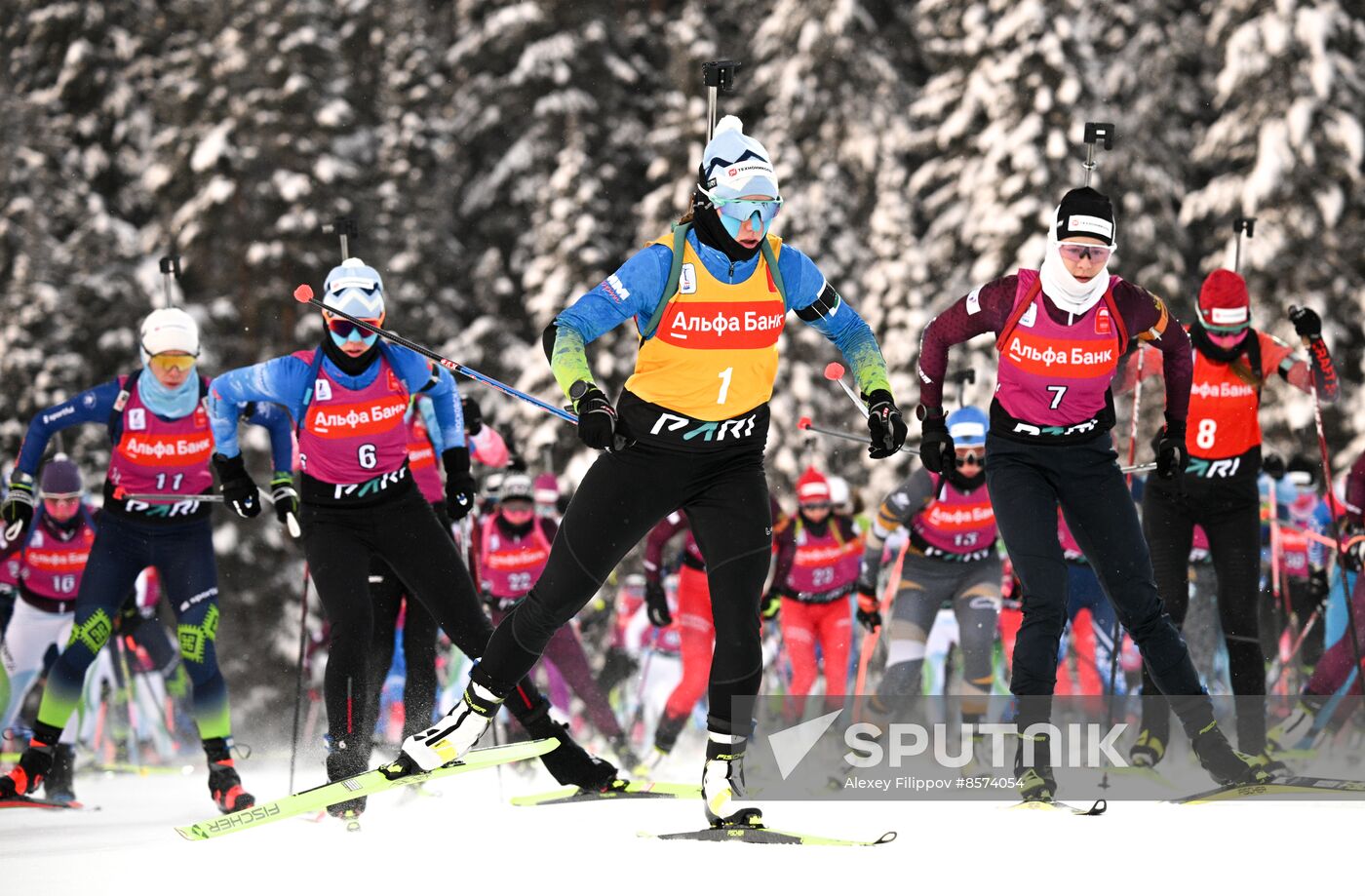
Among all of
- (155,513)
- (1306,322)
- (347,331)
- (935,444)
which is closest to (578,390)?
(935,444)

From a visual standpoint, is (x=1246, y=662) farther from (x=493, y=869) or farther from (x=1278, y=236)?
(x=1278, y=236)

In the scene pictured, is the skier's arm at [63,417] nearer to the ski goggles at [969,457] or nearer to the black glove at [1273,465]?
the ski goggles at [969,457]

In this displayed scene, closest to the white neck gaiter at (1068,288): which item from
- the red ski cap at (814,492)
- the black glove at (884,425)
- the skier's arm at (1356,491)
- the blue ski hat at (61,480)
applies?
the black glove at (884,425)

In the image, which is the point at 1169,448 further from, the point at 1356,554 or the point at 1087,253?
the point at 1356,554

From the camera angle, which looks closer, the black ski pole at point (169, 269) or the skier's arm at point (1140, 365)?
the skier's arm at point (1140, 365)

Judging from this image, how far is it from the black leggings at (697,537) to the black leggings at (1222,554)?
2.55 m

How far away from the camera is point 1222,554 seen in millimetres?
7148

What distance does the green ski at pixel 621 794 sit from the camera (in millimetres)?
6543

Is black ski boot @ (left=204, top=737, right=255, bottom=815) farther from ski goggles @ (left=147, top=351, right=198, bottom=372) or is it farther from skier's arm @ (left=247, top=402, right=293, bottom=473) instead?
ski goggles @ (left=147, top=351, right=198, bottom=372)

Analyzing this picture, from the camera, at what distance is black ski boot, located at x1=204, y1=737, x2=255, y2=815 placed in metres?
6.83

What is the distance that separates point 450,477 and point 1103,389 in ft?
9.14

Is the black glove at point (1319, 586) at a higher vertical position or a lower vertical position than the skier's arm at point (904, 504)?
lower

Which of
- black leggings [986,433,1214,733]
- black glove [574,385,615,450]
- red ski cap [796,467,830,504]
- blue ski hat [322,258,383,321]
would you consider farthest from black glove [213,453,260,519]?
red ski cap [796,467,830,504]

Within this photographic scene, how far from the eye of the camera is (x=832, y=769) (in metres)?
8.92
